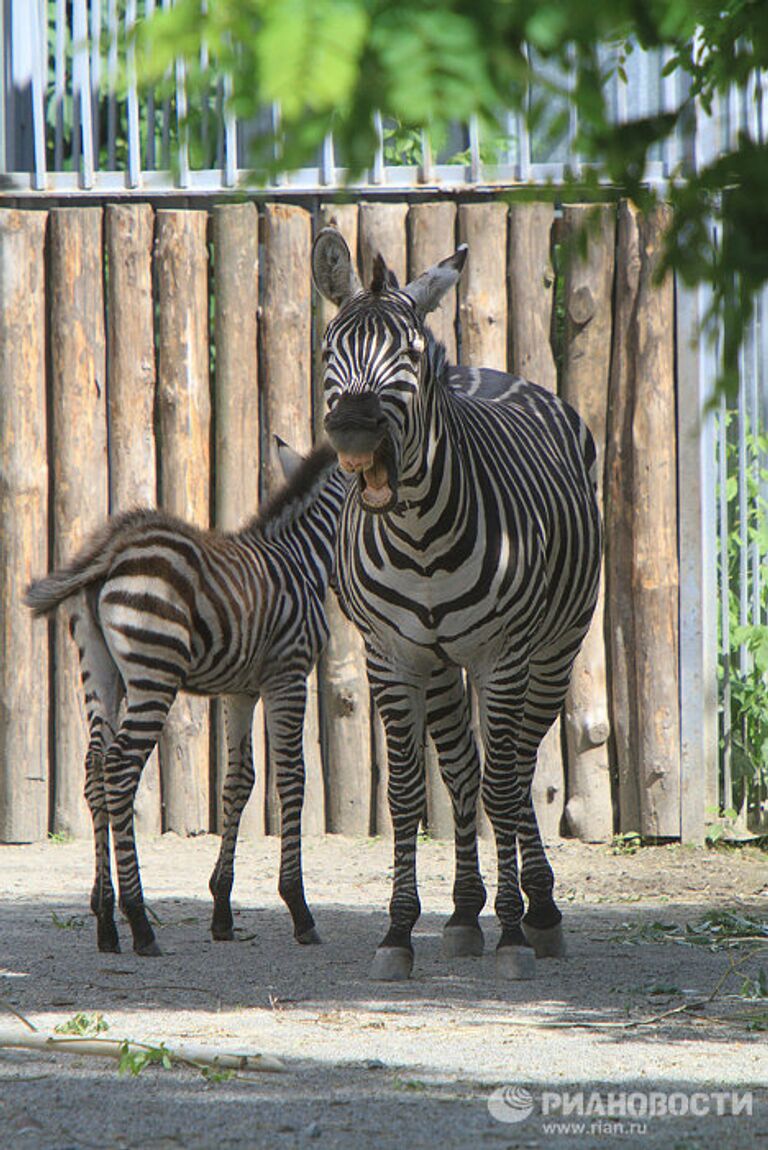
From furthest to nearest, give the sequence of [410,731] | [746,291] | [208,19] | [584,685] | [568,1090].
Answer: [584,685] → [410,731] → [568,1090] → [746,291] → [208,19]

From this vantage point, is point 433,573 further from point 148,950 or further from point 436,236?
point 436,236

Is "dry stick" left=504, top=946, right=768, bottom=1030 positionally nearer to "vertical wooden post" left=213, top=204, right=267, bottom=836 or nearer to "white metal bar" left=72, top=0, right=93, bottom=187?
"vertical wooden post" left=213, top=204, right=267, bottom=836

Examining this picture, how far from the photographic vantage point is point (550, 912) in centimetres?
546

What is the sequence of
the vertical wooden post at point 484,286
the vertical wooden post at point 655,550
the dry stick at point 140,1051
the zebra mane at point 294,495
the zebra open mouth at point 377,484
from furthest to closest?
the vertical wooden post at point 484,286, the vertical wooden post at point 655,550, the zebra mane at point 294,495, the zebra open mouth at point 377,484, the dry stick at point 140,1051

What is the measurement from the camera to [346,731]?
7.74 m

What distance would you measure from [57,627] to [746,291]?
654 centimetres

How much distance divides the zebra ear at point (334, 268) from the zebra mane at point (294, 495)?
144 cm

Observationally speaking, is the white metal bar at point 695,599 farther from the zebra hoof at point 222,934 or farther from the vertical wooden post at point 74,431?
the vertical wooden post at point 74,431

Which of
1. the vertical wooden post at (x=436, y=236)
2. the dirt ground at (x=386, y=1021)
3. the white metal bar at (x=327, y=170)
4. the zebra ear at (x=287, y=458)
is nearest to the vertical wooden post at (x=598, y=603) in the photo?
the dirt ground at (x=386, y=1021)

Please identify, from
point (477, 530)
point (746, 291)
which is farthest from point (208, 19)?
point (477, 530)

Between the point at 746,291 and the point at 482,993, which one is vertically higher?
the point at 746,291

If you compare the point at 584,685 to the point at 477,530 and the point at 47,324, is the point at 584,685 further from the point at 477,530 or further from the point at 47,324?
the point at 47,324

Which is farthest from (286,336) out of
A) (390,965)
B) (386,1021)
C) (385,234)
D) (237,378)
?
(386,1021)

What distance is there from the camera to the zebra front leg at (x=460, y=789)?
17.4 ft
